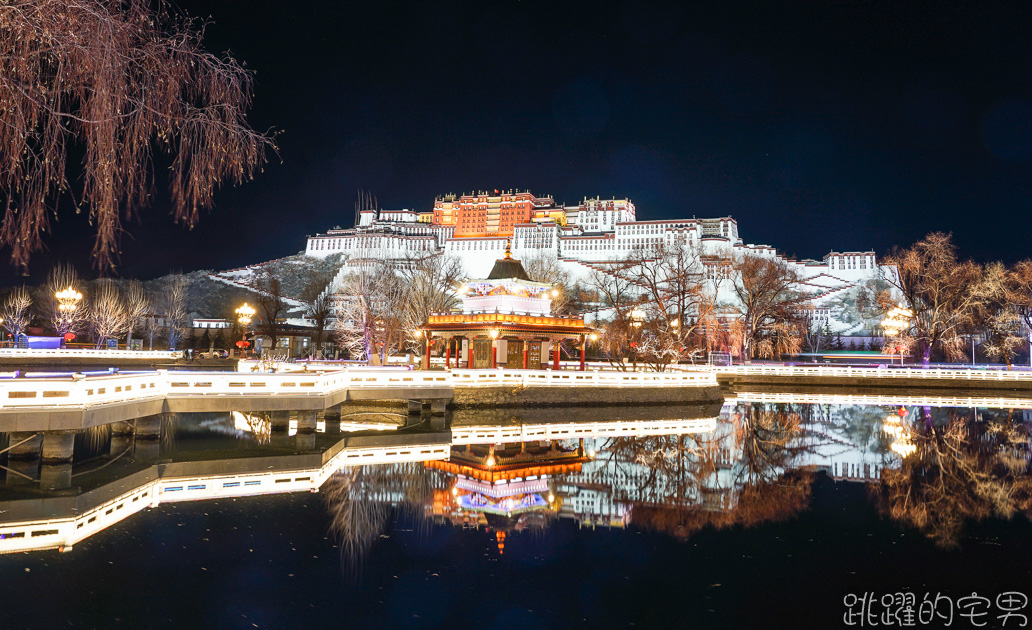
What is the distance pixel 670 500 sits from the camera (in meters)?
12.2

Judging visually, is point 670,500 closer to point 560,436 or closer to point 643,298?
point 560,436

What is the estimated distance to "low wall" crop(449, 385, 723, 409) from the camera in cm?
2670

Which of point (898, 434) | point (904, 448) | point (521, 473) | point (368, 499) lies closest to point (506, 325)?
point (521, 473)

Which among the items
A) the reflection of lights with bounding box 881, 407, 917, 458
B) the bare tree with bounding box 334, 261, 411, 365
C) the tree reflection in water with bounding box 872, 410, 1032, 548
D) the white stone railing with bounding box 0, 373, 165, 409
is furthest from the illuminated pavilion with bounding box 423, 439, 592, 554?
the bare tree with bounding box 334, 261, 411, 365

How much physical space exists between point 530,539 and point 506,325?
21.2m

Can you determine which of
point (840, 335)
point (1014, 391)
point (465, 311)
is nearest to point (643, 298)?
point (465, 311)

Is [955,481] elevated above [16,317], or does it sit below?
below

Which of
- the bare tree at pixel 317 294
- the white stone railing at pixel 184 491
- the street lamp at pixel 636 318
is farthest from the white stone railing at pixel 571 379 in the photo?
the bare tree at pixel 317 294

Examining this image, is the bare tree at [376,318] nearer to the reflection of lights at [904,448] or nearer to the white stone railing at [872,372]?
the white stone railing at [872,372]

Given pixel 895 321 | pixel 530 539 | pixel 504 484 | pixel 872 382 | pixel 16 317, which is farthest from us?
pixel 16 317

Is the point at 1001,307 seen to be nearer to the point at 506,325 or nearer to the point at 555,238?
the point at 506,325

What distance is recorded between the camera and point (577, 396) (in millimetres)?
28688

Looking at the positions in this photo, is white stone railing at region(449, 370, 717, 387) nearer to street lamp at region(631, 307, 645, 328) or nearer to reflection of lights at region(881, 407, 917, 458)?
reflection of lights at region(881, 407, 917, 458)

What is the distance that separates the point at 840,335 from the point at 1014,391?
178 ft
